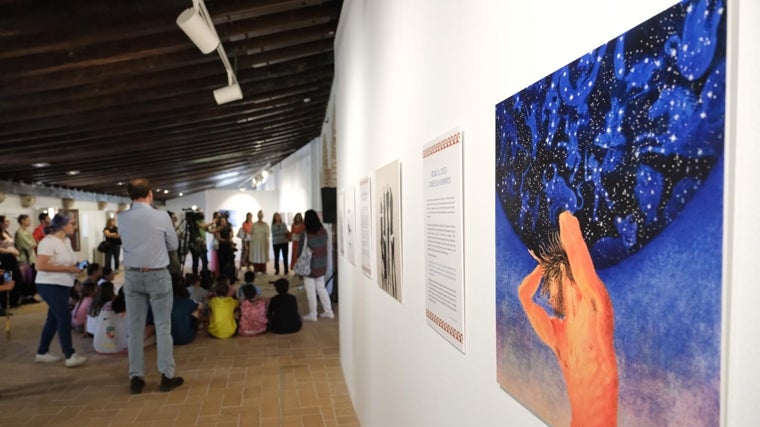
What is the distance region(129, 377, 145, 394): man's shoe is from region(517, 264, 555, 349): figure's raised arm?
444 centimetres

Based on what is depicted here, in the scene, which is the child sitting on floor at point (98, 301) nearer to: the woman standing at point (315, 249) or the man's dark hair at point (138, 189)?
the man's dark hair at point (138, 189)

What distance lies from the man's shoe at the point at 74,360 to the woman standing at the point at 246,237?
7.11 m

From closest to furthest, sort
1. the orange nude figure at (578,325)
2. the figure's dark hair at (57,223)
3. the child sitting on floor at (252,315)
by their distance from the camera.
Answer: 1. the orange nude figure at (578,325)
2. the figure's dark hair at (57,223)
3. the child sitting on floor at (252,315)

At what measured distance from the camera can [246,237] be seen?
12711mm

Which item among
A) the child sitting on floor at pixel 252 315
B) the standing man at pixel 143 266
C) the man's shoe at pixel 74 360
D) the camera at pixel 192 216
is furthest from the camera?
the camera at pixel 192 216

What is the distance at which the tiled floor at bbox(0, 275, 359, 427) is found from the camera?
3.97m

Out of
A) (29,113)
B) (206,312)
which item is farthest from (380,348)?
(29,113)

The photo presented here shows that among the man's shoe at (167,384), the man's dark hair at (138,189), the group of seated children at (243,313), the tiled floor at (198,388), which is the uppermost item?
the man's dark hair at (138,189)

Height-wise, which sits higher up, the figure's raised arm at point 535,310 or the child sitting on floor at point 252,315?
the figure's raised arm at point 535,310

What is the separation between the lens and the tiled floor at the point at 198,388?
397 cm

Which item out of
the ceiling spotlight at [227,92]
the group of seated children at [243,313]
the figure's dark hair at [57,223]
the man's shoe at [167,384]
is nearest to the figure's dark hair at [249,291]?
the group of seated children at [243,313]

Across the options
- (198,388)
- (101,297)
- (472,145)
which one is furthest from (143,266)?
(472,145)

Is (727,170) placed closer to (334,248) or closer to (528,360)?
(528,360)

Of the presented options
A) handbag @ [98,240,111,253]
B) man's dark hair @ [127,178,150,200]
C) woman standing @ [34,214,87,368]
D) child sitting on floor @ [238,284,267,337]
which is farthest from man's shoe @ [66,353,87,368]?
handbag @ [98,240,111,253]
